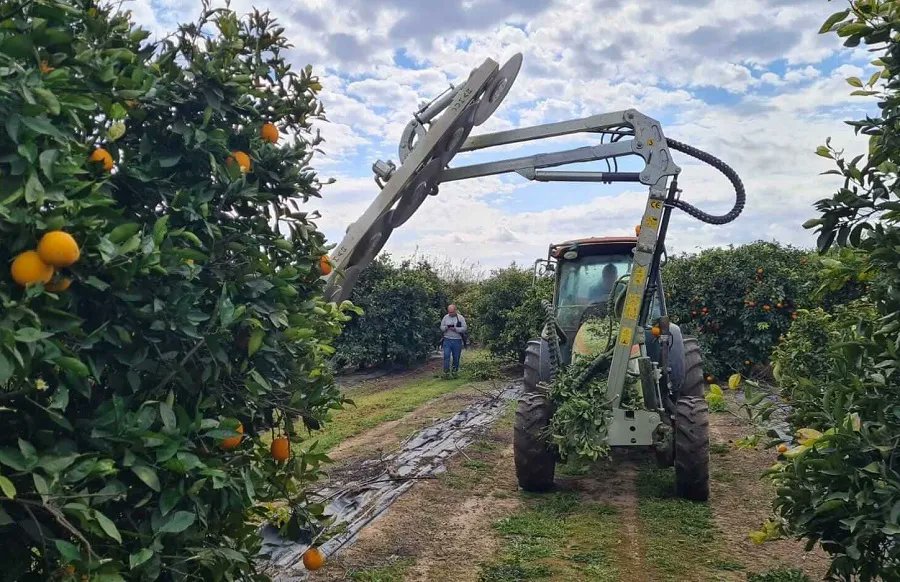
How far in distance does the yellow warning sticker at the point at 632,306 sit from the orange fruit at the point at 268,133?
13.0 ft

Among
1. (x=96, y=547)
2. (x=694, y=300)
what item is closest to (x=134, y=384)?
(x=96, y=547)

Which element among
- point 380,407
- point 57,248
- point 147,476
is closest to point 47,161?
point 57,248

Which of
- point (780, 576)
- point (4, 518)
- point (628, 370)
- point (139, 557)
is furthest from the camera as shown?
point (628, 370)

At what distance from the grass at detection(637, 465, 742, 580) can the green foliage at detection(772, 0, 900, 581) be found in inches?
95.9

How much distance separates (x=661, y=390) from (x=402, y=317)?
1171 centimetres

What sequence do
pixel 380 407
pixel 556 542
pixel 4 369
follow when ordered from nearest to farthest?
1. pixel 4 369
2. pixel 556 542
3. pixel 380 407

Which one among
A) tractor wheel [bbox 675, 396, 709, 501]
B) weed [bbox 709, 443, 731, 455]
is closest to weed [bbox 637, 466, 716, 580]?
tractor wheel [bbox 675, 396, 709, 501]

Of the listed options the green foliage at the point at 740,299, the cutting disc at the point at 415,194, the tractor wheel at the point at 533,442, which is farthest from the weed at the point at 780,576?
the green foliage at the point at 740,299

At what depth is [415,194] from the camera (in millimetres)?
4977

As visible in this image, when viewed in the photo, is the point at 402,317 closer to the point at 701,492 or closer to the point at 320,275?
the point at 701,492

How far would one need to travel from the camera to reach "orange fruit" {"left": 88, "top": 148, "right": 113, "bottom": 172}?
2.22m

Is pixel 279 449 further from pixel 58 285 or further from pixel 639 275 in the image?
pixel 639 275

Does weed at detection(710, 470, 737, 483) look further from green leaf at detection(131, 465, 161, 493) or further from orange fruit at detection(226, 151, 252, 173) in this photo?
green leaf at detection(131, 465, 161, 493)

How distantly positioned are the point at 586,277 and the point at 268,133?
18.6 feet
